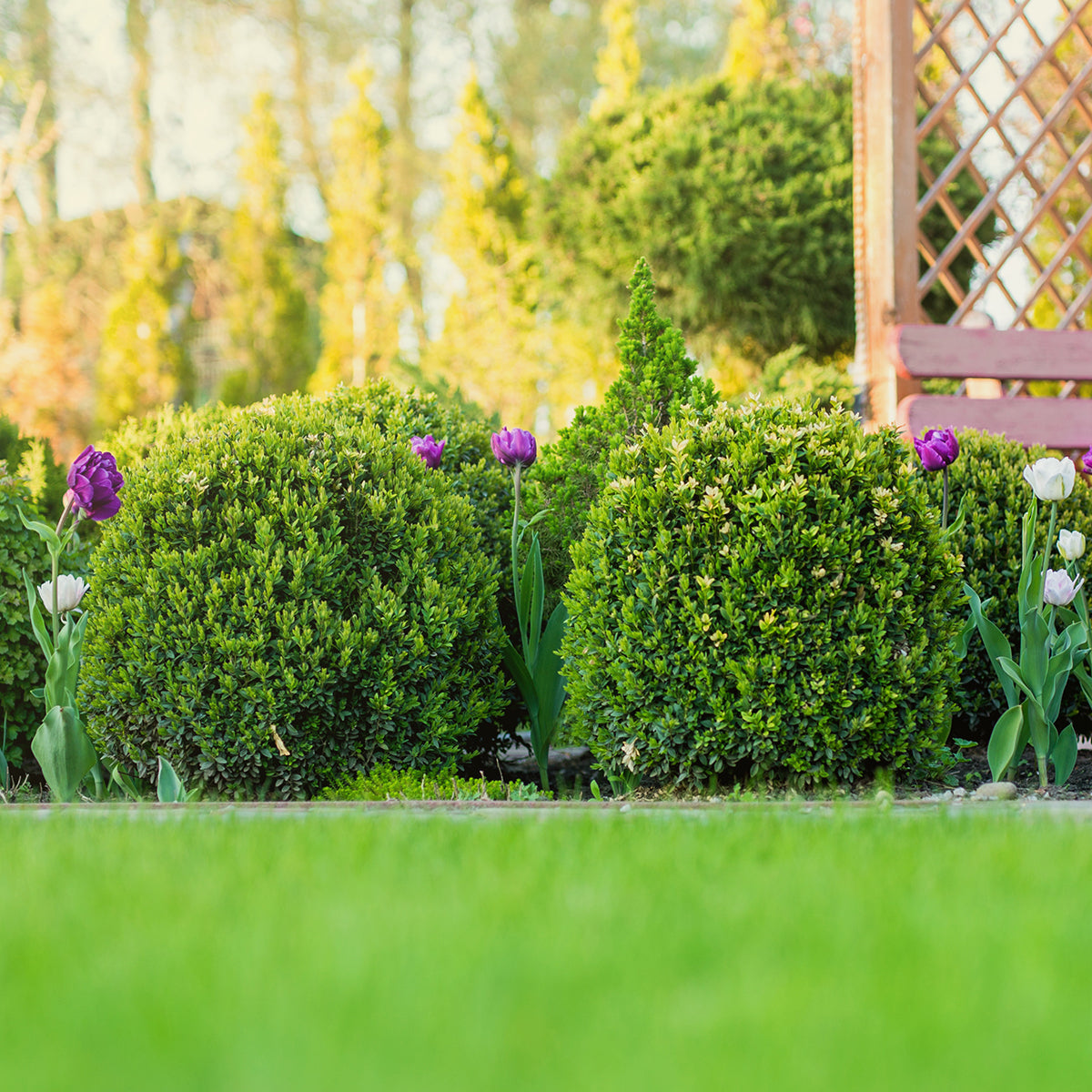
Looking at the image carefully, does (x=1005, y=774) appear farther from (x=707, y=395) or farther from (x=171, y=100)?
(x=171, y=100)

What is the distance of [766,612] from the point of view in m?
4.09

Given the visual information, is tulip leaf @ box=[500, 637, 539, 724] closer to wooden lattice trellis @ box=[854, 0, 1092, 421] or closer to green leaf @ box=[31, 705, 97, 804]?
green leaf @ box=[31, 705, 97, 804]

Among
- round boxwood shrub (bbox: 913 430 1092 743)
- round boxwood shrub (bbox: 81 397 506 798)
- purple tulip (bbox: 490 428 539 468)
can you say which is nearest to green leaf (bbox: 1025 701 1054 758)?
round boxwood shrub (bbox: 913 430 1092 743)

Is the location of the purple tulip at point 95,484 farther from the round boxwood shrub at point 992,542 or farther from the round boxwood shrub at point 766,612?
the round boxwood shrub at point 992,542

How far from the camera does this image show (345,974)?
67.6 inches

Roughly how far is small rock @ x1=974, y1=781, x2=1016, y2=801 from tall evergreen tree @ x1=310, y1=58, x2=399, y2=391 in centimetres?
1610

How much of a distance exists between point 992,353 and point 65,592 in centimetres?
519

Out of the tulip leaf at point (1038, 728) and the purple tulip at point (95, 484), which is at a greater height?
the purple tulip at point (95, 484)

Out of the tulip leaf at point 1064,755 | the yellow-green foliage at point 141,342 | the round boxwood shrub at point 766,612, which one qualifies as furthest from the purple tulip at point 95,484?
the yellow-green foliage at point 141,342

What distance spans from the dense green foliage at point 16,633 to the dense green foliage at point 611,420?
7.95 feet

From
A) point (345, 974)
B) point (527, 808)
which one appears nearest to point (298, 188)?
point (527, 808)

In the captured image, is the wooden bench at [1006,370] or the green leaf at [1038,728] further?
the wooden bench at [1006,370]

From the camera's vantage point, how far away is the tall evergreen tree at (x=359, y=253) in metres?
19.1

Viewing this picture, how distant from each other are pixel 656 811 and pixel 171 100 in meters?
21.7
